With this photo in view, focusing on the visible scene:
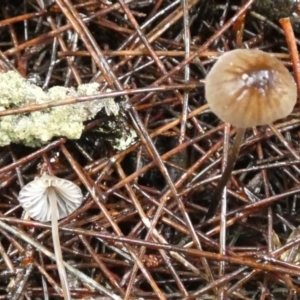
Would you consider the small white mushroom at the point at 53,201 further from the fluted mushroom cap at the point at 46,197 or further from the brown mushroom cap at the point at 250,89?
the brown mushroom cap at the point at 250,89

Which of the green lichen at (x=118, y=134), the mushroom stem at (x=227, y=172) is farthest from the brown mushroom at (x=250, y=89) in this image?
the green lichen at (x=118, y=134)

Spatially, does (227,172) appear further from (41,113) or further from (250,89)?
(41,113)

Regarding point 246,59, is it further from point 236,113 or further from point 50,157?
point 50,157

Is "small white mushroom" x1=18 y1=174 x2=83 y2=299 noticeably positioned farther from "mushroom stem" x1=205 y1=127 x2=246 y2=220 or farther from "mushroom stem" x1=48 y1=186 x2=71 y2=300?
"mushroom stem" x1=205 y1=127 x2=246 y2=220

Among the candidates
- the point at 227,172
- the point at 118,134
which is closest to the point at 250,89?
the point at 227,172

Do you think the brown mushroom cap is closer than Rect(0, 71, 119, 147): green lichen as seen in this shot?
Yes

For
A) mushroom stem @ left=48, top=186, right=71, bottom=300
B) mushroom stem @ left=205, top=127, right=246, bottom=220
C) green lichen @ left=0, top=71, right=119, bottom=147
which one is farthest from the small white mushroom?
mushroom stem @ left=205, top=127, right=246, bottom=220

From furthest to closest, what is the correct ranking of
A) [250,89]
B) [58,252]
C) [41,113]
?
[41,113] → [58,252] → [250,89]
